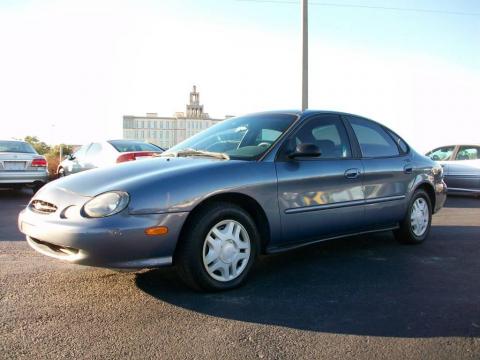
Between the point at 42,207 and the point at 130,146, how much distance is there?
6693mm

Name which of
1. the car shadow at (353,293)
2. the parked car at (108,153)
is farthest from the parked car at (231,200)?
the parked car at (108,153)

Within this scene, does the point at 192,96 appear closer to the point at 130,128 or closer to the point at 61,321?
the point at 130,128

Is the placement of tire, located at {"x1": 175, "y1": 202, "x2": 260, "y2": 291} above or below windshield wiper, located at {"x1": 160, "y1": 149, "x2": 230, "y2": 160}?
below

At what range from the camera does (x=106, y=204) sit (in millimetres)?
3314

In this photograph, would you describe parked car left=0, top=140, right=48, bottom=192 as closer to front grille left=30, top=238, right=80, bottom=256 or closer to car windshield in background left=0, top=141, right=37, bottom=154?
car windshield in background left=0, top=141, right=37, bottom=154

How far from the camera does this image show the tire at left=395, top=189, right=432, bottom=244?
5.43m

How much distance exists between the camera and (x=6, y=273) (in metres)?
4.09

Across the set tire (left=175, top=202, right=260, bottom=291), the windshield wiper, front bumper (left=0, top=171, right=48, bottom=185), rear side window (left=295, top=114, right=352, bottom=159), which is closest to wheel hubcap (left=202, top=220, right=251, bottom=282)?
tire (left=175, top=202, right=260, bottom=291)

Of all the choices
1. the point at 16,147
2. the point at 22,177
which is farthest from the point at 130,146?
the point at 16,147

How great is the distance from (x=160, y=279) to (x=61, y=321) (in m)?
1.06

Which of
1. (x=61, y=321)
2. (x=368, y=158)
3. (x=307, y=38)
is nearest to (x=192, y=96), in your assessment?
(x=307, y=38)

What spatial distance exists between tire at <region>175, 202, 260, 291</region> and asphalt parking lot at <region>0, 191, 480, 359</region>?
12 centimetres

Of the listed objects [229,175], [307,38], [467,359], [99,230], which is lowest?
[467,359]

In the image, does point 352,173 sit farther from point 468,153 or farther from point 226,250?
point 468,153
